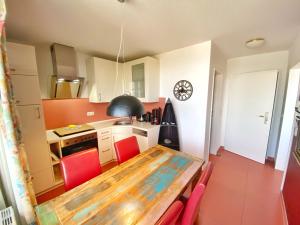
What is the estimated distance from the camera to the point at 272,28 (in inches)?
68.5

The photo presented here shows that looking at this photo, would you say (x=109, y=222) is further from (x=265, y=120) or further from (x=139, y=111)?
(x=265, y=120)

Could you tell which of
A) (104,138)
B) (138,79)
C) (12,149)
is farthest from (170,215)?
(138,79)

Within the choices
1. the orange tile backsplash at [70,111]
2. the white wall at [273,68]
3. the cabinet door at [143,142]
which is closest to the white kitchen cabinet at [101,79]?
the orange tile backsplash at [70,111]

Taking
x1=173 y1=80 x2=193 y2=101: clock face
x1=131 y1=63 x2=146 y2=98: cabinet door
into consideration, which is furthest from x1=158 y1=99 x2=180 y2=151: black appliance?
x1=131 y1=63 x2=146 y2=98: cabinet door

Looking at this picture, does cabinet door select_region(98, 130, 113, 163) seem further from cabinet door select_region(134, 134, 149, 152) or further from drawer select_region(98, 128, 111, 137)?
cabinet door select_region(134, 134, 149, 152)

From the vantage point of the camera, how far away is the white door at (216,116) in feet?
9.91

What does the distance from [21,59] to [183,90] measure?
242 centimetres

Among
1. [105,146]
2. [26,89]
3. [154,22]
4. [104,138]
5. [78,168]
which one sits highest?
[154,22]

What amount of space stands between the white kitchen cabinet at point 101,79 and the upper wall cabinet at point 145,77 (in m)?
0.41

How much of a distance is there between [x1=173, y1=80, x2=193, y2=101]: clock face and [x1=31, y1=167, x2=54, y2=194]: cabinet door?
8.10ft

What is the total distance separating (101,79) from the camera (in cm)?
275

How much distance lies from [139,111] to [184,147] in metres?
1.87

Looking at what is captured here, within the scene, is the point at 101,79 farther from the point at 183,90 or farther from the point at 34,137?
the point at 183,90

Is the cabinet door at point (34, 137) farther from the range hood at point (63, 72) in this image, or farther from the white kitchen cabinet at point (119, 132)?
the white kitchen cabinet at point (119, 132)
